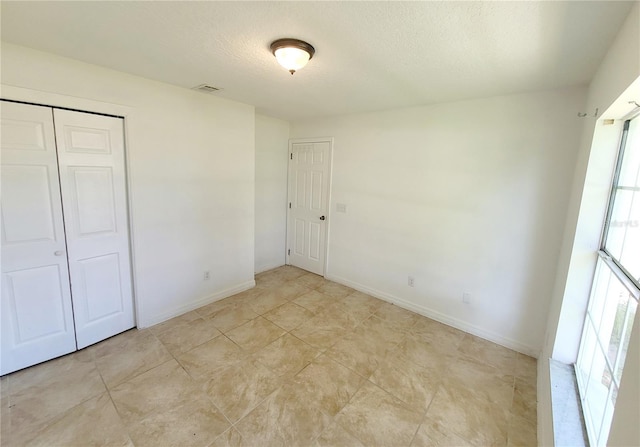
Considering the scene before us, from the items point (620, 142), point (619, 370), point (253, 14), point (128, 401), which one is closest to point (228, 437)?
point (128, 401)

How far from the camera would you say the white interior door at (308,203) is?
3982 mm

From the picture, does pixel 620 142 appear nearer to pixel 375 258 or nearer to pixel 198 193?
pixel 375 258

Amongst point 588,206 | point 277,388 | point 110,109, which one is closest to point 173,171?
point 110,109

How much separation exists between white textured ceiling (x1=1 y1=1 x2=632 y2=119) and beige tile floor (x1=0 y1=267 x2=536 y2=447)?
7.76 ft

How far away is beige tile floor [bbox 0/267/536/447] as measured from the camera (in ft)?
5.59

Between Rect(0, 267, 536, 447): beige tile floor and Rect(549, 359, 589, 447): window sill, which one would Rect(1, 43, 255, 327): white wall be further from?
Rect(549, 359, 589, 447): window sill

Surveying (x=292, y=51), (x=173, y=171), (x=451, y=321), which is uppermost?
(x=292, y=51)

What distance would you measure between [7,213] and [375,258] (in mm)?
3405

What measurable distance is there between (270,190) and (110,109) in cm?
224

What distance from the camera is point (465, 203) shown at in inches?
110

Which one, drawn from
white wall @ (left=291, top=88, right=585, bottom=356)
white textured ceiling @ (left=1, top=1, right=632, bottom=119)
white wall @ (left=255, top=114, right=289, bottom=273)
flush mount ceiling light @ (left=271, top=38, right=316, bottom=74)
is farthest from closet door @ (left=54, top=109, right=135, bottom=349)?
white wall @ (left=291, top=88, right=585, bottom=356)

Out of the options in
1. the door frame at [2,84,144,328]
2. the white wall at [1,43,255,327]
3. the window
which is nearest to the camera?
the window

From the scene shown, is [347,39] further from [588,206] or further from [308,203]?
[308,203]

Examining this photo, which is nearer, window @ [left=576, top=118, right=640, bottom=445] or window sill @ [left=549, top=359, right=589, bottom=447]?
window @ [left=576, top=118, right=640, bottom=445]
